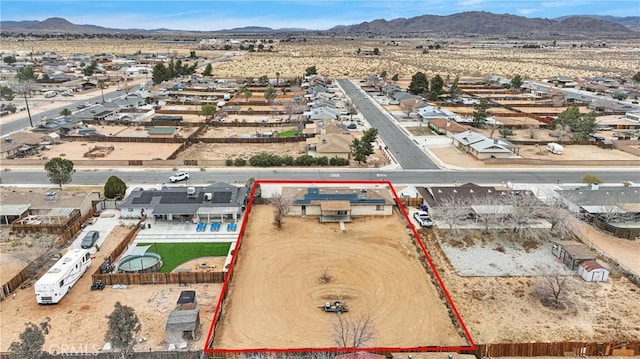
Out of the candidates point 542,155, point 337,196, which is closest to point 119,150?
point 337,196

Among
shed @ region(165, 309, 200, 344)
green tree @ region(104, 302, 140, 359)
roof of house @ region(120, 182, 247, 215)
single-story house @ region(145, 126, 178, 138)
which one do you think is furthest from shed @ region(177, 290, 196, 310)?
single-story house @ region(145, 126, 178, 138)

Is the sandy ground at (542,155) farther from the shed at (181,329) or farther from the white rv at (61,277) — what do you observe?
the white rv at (61,277)

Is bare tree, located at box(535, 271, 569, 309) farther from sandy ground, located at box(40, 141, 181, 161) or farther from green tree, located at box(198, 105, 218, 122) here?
green tree, located at box(198, 105, 218, 122)

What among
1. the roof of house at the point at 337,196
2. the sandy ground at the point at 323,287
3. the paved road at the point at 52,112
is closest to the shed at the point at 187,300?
the sandy ground at the point at 323,287

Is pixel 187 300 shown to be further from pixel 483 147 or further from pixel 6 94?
pixel 6 94

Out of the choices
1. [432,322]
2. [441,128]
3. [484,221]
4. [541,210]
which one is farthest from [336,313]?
[441,128]

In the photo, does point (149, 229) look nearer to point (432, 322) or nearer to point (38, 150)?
point (432, 322)
